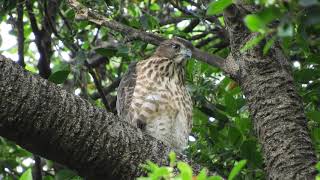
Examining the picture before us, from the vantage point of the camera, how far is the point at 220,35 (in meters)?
5.61

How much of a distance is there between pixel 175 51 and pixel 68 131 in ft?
9.86

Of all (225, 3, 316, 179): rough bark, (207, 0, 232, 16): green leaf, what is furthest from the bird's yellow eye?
(207, 0, 232, 16): green leaf

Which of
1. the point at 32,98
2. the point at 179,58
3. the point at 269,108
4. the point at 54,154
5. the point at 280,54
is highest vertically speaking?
the point at 179,58

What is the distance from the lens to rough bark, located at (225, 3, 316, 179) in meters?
3.50

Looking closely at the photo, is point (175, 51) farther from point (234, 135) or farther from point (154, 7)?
point (234, 135)

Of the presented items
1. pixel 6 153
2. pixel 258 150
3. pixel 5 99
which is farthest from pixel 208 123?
pixel 5 99

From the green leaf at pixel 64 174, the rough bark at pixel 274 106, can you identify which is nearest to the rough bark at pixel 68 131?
the rough bark at pixel 274 106

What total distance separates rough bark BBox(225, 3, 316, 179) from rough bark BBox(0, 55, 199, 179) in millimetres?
444

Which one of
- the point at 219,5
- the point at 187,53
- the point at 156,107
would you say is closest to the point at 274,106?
the point at 219,5

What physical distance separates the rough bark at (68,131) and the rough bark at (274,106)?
0.44 meters

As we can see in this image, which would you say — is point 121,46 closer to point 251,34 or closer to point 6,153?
point 6,153

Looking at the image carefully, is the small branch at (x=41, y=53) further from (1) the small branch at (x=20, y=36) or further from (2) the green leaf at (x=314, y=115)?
(2) the green leaf at (x=314, y=115)

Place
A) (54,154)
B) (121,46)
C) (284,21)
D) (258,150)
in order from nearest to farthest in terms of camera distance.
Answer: (284,21)
(54,154)
(258,150)
(121,46)

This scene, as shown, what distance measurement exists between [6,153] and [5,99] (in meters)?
2.44
